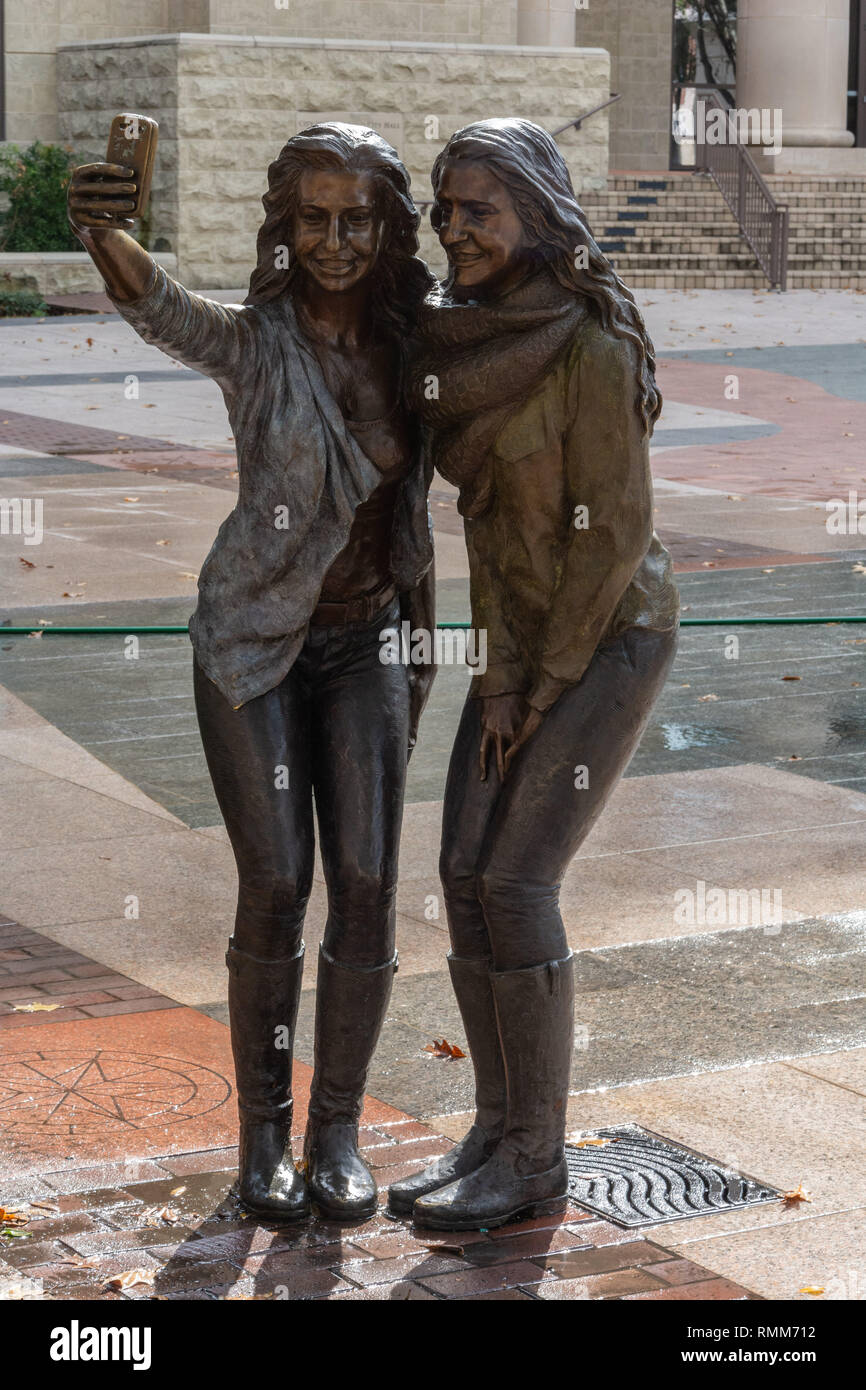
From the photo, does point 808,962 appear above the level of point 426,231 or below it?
below

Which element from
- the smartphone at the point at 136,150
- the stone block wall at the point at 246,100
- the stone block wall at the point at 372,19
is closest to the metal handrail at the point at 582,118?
the stone block wall at the point at 246,100

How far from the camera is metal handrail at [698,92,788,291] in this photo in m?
29.3

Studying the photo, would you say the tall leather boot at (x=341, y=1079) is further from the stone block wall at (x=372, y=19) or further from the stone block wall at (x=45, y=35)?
the stone block wall at (x=45, y=35)

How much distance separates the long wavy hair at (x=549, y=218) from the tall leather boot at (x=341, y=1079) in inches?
52.6

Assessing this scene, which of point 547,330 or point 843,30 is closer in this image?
point 547,330

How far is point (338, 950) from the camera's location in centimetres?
420

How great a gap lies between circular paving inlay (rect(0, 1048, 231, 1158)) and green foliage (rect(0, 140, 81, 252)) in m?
22.6

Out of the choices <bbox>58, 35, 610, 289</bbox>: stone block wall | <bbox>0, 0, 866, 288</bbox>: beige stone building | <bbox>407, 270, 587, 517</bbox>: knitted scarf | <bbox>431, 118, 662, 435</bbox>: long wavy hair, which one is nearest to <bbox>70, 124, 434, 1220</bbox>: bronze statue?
<bbox>407, 270, 587, 517</bbox>: knitted scarf

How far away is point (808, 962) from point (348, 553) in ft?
8.05

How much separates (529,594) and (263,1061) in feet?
3.75

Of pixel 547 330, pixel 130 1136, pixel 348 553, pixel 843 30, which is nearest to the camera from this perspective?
pixel 547 330

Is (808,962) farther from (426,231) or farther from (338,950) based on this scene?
(426,231)

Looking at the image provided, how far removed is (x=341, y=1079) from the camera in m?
4.25

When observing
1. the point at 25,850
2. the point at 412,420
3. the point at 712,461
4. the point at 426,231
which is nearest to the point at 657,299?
the point at 426,231
